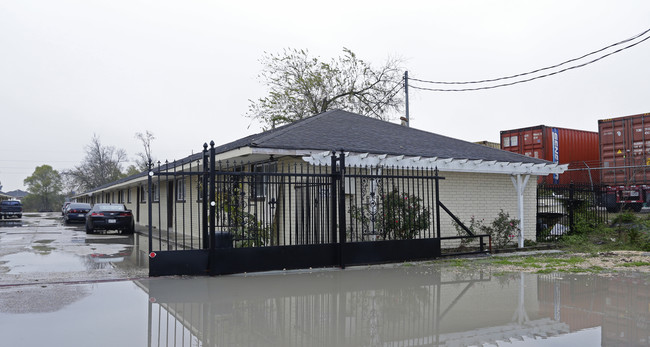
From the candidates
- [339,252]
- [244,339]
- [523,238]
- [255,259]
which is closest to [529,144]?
[523,238]

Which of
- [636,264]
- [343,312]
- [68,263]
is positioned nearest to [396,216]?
[636,264]

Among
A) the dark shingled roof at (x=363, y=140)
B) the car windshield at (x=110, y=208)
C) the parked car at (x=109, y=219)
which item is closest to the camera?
the dark shingled roof at (x=363, y=140)

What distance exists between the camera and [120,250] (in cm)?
1351

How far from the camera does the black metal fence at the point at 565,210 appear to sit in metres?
14.4

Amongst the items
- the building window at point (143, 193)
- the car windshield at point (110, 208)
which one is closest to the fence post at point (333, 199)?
the car windshield at point (110, 208)

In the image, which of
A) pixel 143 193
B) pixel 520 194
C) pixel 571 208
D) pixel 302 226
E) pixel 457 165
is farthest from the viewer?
→ pixel 143 193

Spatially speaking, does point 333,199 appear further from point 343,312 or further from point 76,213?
point 76,213

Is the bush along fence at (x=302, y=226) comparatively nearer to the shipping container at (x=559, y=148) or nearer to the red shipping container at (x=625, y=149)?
the red shipping container at (x=625, y=149)

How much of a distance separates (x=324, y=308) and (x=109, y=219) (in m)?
15.6

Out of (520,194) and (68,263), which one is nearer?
(68,263)

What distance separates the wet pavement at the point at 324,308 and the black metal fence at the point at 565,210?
5696mm

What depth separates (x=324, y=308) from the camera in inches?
256

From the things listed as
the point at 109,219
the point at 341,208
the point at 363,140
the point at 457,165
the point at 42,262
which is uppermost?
the point at 363,140

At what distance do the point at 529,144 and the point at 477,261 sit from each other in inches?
535
